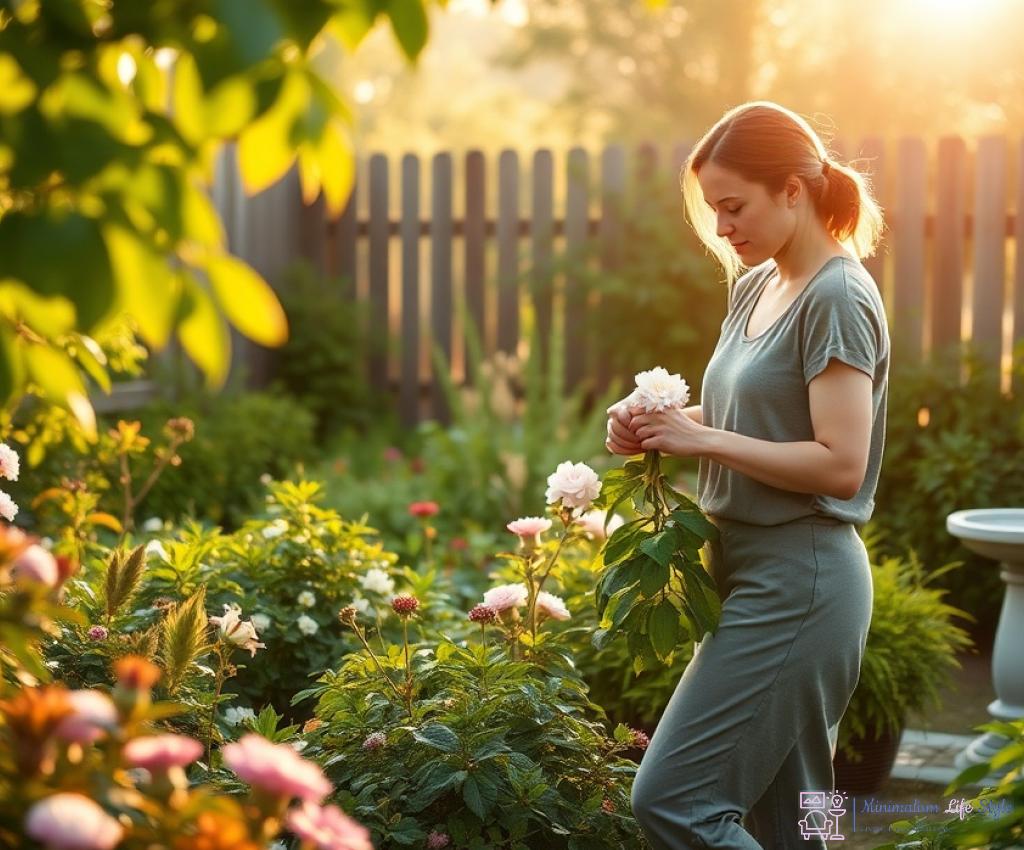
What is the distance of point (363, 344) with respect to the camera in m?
9.79

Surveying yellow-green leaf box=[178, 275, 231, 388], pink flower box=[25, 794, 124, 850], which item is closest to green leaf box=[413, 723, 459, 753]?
pink flower box=[25, 794, 124, 850]

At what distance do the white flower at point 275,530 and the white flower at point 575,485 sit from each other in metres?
1.25

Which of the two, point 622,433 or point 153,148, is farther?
point 622,433

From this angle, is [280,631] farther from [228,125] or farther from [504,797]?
[228,125]

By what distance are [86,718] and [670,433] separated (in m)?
1.40

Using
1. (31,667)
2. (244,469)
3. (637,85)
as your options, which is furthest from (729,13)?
(31,667)

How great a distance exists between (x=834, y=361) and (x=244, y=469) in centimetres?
509

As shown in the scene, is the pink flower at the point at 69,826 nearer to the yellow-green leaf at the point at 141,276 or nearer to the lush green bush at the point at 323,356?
the yellow-green leaf at the point at 141,276

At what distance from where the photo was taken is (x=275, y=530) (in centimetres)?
403

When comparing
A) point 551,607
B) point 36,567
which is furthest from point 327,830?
point 551,607

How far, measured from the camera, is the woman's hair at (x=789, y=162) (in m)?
2.60

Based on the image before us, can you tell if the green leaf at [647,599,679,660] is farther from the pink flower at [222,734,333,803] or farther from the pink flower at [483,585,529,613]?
the pink flower at [222,734,333,803]

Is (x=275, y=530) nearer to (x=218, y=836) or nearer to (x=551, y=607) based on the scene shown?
(x=551, y=607)

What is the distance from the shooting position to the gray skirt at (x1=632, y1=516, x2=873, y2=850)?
2531 millimetres
